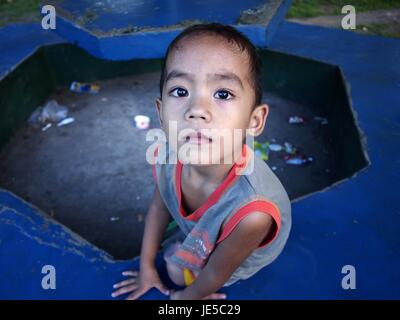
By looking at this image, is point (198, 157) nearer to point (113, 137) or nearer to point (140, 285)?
point (140, 285)

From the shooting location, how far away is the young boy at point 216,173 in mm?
1061

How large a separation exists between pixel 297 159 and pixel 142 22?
157cm

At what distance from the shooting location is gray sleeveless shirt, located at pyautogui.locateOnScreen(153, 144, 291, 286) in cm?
115

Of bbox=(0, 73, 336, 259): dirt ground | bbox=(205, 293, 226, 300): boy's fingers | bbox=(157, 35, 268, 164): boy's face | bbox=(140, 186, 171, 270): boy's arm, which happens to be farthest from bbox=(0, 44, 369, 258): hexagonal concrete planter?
bbox=(157, 35, 268, 164): boy's face

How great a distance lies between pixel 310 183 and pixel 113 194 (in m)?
1.48

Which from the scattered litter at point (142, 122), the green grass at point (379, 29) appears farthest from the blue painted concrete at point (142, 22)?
the green grass at point (379, 29)

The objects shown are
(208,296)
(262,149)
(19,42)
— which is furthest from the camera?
(19,42)

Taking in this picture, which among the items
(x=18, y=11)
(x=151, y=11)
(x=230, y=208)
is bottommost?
(x=18, y=11)

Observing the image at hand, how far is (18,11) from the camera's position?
5363mm

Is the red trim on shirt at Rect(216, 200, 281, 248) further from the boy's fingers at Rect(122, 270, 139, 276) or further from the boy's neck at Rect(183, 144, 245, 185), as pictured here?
the boy's fingers at Rect(122, 270, 139, 276)

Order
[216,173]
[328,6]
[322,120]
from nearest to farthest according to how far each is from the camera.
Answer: [216,173]
[322,120]
[328,6]

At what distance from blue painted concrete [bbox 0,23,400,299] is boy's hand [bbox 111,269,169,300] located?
4 cm

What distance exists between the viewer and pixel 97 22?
2633 mm

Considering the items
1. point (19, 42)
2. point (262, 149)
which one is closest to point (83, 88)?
point (19, 42)
